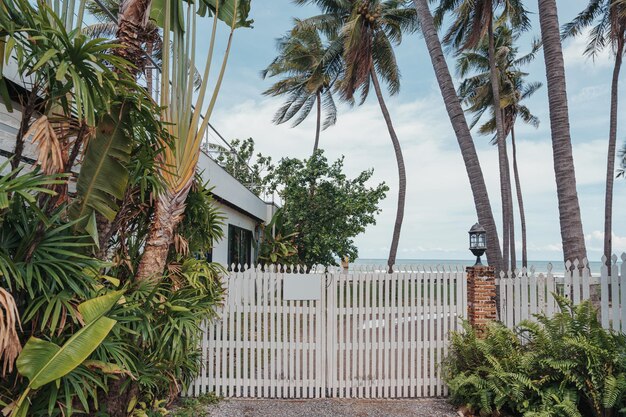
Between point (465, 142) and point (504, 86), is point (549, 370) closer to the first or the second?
point (465, 142)

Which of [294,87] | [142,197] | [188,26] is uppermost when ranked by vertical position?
[294,87]

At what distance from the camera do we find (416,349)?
5441 mm

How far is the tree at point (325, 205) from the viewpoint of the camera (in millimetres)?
12760

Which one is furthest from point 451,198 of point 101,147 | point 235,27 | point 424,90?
point 101,147

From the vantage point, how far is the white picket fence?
15.5 ft

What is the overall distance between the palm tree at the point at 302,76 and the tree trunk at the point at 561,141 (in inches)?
403

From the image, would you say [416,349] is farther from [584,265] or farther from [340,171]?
[340,171]

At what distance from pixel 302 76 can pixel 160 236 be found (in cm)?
1691

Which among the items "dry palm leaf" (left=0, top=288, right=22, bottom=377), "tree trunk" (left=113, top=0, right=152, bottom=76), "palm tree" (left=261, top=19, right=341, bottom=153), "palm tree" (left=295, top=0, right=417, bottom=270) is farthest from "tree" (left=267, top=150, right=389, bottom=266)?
"dry palm leaf" (left=0, top=288, right=22, bottom=377)

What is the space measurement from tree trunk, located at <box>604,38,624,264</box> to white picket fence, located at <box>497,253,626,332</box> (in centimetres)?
1165

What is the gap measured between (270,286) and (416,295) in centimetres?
215

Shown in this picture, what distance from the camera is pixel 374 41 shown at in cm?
1398

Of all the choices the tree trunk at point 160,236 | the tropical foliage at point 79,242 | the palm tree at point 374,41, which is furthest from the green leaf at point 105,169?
the palm tree at point 374,41

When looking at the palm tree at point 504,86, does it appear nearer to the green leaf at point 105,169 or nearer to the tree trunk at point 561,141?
the tree trunk at point 561,141
